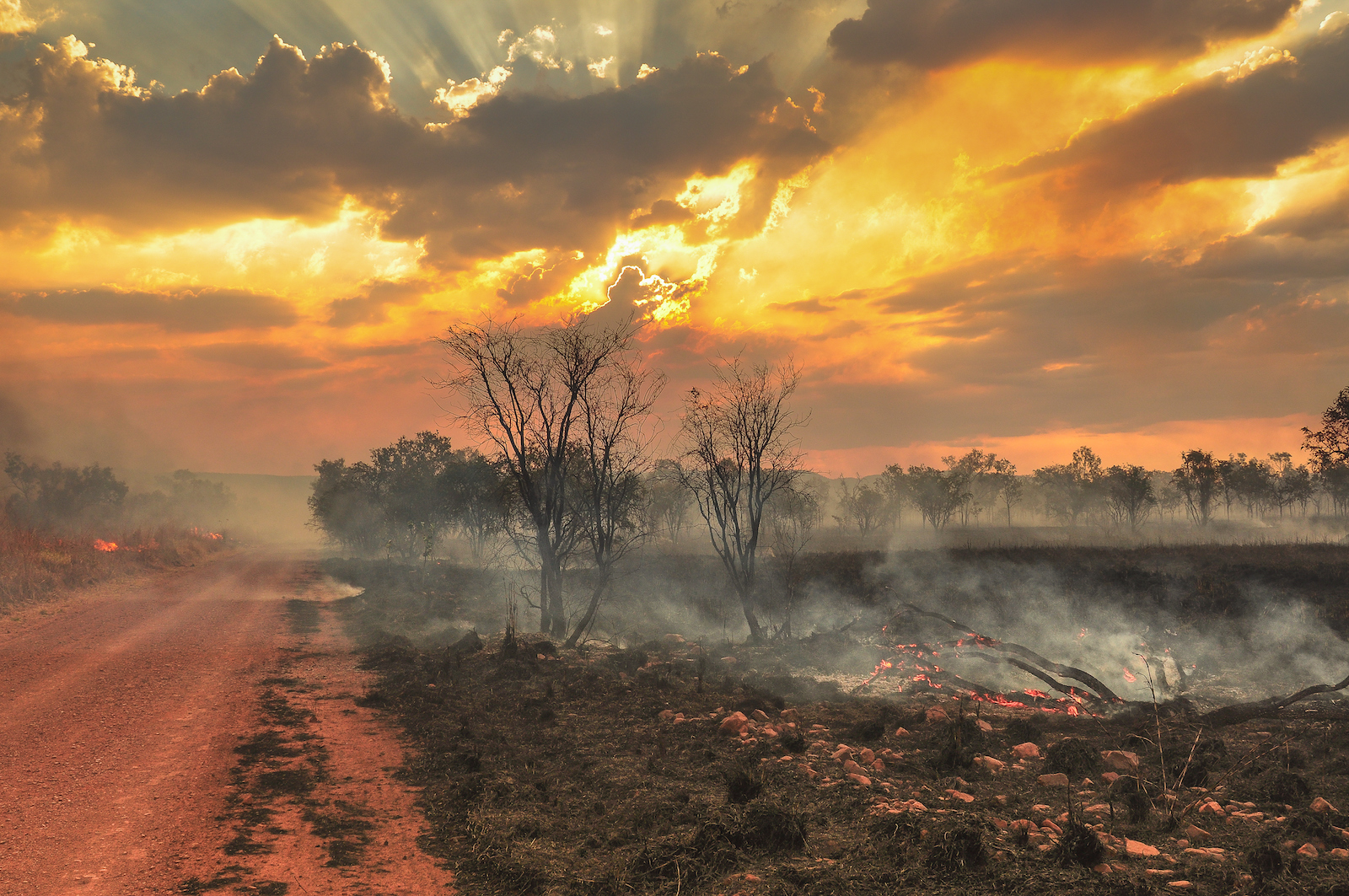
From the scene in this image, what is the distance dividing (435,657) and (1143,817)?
45.5 ft

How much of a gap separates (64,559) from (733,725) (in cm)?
2890

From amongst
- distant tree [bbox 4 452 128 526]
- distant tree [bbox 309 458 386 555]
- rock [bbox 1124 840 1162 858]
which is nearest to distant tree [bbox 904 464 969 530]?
distant tree [bbox 309 458 386 555]

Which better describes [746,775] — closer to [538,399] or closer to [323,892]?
[323,892]

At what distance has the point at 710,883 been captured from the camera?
5785mm

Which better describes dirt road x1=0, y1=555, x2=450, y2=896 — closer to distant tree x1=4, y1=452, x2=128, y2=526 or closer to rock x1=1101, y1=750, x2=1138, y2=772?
rock x1=1101, y1=750, x2=1138, y2=772

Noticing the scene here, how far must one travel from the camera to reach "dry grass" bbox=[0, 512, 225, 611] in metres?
21.6

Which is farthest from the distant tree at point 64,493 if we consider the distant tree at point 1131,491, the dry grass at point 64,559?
the distant tree at point 1131,491

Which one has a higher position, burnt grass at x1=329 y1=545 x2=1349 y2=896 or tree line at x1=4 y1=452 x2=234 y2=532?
tree line at x1=4 y1=452 x2=234 y2=532

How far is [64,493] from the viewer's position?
218 ft

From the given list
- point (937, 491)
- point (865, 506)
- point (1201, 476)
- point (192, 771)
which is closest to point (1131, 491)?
point (1201, 476)

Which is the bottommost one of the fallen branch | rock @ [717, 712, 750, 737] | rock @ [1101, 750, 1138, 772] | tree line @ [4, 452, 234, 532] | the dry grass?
the fallen branch

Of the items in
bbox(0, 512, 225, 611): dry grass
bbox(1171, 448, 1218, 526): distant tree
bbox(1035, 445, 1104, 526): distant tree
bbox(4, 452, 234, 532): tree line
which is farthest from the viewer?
bbox(1035, 445, 1104, 526): distant tree

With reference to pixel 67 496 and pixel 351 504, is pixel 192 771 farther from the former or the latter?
pixel 67 496

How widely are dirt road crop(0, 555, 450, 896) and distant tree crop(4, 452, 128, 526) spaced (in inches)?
2492
